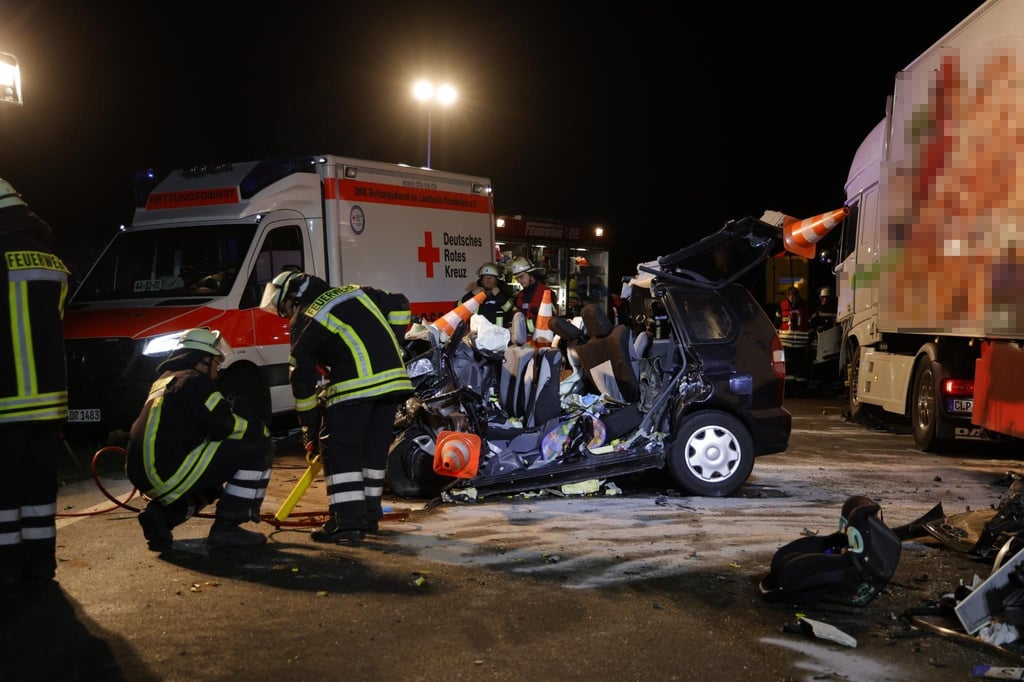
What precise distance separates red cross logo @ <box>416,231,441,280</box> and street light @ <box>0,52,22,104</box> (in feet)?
16.0

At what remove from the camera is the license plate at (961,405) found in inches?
376

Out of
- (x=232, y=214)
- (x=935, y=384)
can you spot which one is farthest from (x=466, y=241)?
(x=935, y=384)

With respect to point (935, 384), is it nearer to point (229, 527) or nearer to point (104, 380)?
point (229, 527)

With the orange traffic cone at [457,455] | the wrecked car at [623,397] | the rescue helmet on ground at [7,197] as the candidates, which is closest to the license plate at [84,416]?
the wrecked car at [623,397]

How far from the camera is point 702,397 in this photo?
282 inches

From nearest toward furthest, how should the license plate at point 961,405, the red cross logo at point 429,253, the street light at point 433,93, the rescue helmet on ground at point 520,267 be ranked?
the license plate at point 961,405, the rescue helmet on ground at point 520,267, the red cross logo at point 429,253, the street light at point 433,93

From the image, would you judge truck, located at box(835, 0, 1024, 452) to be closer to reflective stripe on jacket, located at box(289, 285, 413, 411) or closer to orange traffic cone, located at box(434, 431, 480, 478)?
orange traffic cone, located at box(434, 431, 480, 478)

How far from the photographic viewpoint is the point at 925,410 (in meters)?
10.2

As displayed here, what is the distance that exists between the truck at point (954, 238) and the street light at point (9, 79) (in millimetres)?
9735

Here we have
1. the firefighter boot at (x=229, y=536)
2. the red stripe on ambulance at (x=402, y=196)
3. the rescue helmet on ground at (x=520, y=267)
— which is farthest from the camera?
the red stripe on ambulance at (x=402, y=196)

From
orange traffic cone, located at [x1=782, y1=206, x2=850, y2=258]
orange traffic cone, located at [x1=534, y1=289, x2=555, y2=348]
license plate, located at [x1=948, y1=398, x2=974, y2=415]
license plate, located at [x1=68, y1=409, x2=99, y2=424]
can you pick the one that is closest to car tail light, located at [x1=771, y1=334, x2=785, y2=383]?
orange traffic cone, located at [x1=782, y1=206, x2=850, y2=258]

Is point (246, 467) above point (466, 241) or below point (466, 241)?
below

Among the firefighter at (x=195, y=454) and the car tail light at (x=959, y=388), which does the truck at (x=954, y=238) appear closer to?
the car tail light at (x=959, y=388)

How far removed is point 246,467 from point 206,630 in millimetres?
1486
